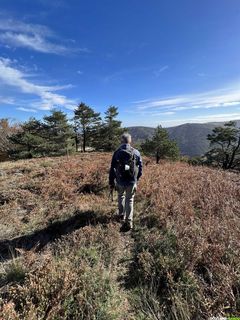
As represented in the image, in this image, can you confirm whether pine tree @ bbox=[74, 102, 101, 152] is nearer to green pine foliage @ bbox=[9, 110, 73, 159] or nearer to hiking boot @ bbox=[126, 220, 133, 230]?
green pine foliage @ bbox=[9, 110, 73, 159]

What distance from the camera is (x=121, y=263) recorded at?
13.4ft

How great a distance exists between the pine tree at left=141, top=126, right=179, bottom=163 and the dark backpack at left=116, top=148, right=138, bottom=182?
95.8ft

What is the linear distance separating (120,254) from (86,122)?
128 feet

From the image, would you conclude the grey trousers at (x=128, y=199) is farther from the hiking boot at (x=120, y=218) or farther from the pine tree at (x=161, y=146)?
the pine tree at (x=161, y=146)

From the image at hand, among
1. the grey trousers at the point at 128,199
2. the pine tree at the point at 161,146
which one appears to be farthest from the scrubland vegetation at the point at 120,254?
the pine tree at the point at 161,146

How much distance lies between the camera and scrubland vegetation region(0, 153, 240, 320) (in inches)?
118

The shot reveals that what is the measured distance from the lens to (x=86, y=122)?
137 feet

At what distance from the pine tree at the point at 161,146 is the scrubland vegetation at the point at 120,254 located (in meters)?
26.9

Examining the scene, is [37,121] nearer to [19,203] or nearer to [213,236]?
[19,203]

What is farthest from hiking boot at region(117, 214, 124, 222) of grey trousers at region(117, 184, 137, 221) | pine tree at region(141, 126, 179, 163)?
pine tree at region(141, 126, 179, 163)

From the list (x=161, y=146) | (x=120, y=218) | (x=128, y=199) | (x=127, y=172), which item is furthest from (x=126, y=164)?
(x=161, y=146)

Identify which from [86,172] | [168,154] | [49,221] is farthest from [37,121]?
[49,221]

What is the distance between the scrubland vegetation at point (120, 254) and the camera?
2998mm

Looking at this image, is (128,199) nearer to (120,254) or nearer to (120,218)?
(120,218)
